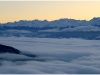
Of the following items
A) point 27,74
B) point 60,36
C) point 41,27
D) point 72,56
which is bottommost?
point 27,74

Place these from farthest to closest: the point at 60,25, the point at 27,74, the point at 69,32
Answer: the point at 60,25
the point at 69,32
the point at 27,74

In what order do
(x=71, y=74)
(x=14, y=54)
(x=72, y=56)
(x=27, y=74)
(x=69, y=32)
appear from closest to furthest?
1. (x=27, y=74)
2. (x=71, y=74)
3. (x=14, y=54)
4. (x=72, y=56)
5. (x=69, y=32)

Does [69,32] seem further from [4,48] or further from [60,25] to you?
[4,48]

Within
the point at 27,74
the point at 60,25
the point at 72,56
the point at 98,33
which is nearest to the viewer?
the point at 27,74

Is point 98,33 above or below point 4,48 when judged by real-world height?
above

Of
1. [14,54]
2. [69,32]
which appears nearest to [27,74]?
[14,54]

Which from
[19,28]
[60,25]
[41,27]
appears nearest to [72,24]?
[60,25]

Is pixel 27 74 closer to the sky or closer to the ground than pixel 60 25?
closer to the ground

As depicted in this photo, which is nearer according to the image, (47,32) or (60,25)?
(47,32)

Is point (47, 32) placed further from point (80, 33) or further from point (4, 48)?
point (4, 48)
